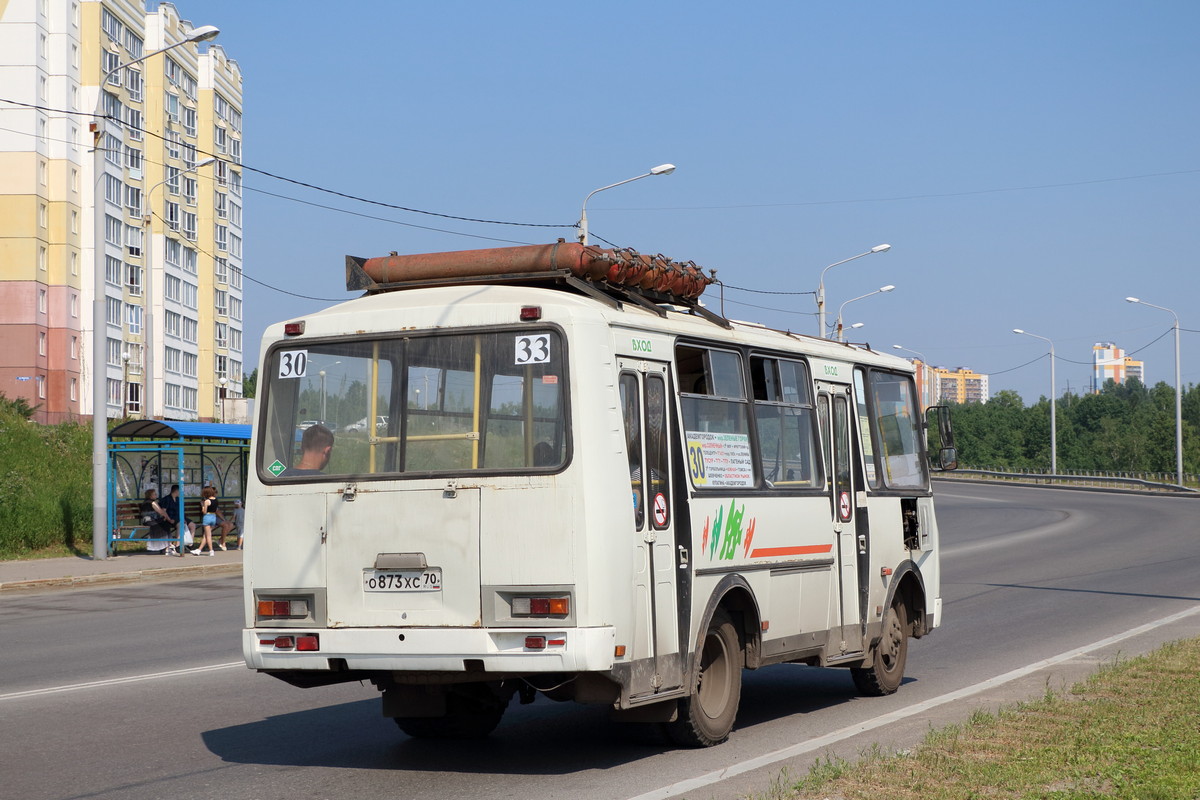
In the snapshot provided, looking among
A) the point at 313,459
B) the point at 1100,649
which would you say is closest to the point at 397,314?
the point at 313,459

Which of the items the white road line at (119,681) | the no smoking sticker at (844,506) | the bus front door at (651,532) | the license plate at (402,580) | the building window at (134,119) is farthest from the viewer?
the building window at (134,119)

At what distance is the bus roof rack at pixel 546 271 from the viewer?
8.52 meters

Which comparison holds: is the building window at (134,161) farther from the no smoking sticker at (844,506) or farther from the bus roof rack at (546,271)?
the bus roof rack at (546,271)

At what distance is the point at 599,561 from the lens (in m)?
7.61

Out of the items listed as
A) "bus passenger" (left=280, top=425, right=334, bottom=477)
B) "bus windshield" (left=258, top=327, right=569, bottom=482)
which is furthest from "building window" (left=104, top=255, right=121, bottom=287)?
"bus passenger" (left=280, top=425, right=334, bottom=477)

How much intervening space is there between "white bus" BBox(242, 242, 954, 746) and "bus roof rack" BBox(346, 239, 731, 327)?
0.7 inches

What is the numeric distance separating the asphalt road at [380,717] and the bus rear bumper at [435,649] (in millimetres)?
638

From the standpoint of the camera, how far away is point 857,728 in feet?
31.7

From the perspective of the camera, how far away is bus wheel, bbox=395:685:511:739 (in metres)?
9.34

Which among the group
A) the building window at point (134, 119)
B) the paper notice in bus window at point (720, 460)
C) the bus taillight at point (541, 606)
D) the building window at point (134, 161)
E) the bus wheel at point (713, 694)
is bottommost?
the bus wheel at point (713, 694)

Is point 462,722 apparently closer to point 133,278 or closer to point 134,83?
point 133,278

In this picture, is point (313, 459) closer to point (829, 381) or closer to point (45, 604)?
point (829, 381)

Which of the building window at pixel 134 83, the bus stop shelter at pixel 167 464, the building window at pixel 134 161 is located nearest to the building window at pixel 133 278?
the building window at pixel 134 161

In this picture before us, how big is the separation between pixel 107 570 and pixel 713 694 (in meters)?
19.2
